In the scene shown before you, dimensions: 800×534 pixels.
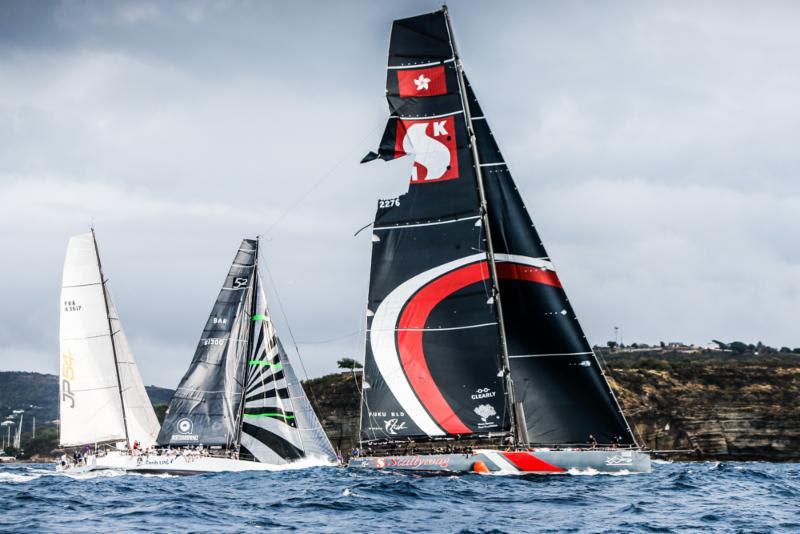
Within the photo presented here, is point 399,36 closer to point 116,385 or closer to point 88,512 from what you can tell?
point 88,512

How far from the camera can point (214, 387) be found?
49.1 meters

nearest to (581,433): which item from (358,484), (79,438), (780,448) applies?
(358,484)

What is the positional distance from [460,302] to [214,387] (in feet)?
63.9

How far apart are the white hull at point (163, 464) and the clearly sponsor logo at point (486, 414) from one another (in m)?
16.0

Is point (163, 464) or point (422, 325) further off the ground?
point (422, 325)

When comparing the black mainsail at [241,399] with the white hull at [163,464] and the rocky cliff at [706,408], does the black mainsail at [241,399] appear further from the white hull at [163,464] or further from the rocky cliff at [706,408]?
the rocky cliff at [706,408]

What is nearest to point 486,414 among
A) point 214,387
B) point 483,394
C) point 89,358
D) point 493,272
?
point 483,394

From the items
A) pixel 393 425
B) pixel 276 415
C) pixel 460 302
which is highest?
pixel 460 302

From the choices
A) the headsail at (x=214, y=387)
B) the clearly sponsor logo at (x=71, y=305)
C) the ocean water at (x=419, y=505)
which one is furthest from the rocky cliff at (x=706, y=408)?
the ocean water at (x=419, y=505)

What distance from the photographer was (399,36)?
3584cm

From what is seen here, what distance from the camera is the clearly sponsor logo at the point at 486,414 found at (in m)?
33.4

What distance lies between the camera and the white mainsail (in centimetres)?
4738

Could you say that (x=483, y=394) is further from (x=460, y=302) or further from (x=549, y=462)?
(x=549, y=462)

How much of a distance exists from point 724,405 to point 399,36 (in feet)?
169
